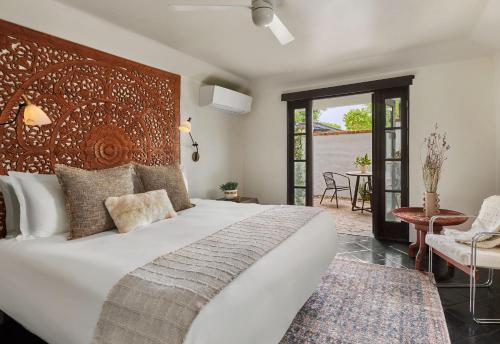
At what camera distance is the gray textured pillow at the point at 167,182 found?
257 cm

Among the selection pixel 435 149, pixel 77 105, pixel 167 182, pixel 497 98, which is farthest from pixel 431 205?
pixel 77 105

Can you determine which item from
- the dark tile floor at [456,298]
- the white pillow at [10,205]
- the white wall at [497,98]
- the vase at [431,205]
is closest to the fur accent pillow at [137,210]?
the white pillow at [10,205]

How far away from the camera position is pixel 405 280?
8.32 ft

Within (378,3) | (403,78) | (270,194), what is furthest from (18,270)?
(403,78)

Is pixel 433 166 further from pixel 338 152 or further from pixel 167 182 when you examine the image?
pixel 338 152

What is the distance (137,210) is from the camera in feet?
6.75

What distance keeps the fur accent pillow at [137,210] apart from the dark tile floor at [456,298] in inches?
83.3

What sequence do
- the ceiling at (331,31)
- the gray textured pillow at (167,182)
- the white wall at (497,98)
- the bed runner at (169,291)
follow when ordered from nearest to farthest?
the bed runner at (169,291)
the ceiling at (331,31)
the gray textured pillow at (167,182)
the white wall at (497,98)

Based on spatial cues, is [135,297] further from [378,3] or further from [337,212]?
[337,212]

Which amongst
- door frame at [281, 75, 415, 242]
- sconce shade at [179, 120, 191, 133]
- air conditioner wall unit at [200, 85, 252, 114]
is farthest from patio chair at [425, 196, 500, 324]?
air conditioner wall unit at [200, 85, 252, 114]

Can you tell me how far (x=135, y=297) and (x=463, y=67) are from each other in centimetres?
404

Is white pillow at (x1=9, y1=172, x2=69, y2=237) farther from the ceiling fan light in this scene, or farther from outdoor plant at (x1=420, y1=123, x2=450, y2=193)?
outdoor plant at (x1=420, y1=123, x2=450, y2=193)

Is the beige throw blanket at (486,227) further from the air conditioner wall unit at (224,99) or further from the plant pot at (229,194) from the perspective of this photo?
the air conditioner wall unit at (224,99)

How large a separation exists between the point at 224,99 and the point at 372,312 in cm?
309
